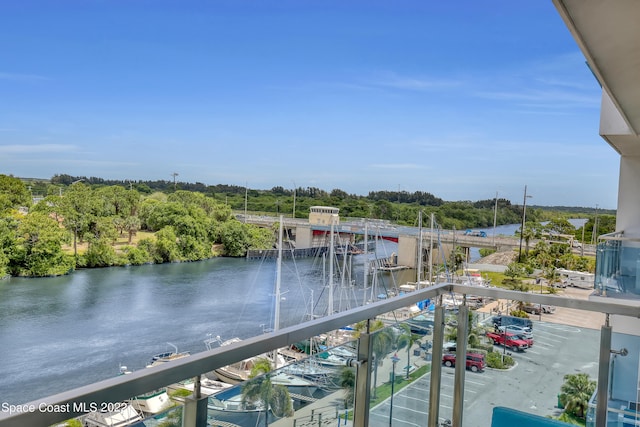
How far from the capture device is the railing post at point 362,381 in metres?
1.32

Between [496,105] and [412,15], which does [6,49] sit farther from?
[496,105]

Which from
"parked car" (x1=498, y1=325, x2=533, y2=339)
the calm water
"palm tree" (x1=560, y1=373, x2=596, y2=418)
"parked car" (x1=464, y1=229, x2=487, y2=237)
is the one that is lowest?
the calm water

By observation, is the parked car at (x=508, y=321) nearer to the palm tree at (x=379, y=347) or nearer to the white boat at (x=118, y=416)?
the palm tree at (x=379, y=347)

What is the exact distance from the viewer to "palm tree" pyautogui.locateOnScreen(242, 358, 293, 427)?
0.94m

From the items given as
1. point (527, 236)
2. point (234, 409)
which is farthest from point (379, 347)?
point (527, 236)

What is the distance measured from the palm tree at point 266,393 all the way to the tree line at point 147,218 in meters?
18.0

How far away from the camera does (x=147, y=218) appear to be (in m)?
26.5

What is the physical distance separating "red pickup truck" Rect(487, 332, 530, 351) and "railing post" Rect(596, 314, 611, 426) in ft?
0.81

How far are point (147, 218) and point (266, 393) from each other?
88.9 feet

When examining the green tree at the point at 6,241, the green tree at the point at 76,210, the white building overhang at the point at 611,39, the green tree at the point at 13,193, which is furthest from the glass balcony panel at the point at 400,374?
the green tree at the point at 13,193

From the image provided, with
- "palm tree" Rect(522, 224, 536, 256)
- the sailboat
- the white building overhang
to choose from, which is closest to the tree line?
"palm tree" Rect(522, 224, 536, 256)

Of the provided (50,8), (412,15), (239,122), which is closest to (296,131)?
(239,122)

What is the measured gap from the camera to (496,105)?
43688 mm

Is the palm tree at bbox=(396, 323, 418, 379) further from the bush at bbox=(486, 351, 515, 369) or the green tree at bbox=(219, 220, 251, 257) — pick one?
the green tree at bbox=(219, 220, 251, 257)
